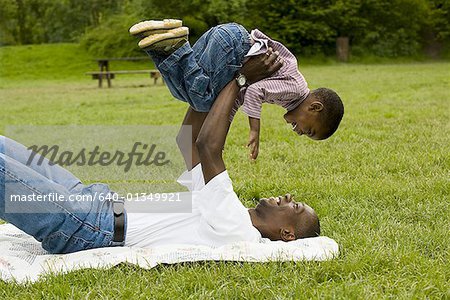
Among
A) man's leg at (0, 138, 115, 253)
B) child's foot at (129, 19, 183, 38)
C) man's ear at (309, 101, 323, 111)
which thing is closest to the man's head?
man's ear at (309, 101, 323, 111)

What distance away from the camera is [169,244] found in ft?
10.0

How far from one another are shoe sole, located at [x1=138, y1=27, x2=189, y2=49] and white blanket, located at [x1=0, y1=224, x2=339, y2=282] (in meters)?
1.01

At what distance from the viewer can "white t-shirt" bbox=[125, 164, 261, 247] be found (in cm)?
285

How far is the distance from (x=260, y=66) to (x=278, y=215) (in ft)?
2.60

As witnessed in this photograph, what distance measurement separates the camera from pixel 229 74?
3152 millimetres

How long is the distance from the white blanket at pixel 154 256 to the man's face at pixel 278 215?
0.13m

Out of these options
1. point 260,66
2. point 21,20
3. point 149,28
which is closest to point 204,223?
point 260,66

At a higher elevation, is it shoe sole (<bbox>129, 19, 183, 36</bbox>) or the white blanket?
shoe sole (<bbox>129, 19, 183, 36</bbox>)

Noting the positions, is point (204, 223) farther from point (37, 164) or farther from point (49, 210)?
point (37, 164)

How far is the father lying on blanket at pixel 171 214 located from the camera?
9.32 feet

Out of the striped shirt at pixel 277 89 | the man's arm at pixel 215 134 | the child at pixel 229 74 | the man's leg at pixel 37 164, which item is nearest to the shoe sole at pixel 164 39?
the child at pixel 229 74

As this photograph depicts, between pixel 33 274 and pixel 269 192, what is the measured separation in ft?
6.87

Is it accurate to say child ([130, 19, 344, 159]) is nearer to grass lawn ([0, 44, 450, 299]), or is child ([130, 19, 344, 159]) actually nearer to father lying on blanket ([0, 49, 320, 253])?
father lying on blanket ([0, 49, 320, 253])

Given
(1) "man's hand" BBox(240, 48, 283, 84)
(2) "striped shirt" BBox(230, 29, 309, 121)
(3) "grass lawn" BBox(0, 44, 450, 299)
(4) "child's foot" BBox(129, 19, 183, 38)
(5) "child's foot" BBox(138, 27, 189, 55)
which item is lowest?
(3) "grass lawn" BBox(0, 44, 450, 299)
